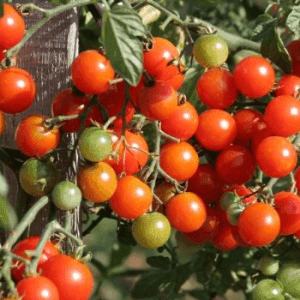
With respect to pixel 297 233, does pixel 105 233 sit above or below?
below

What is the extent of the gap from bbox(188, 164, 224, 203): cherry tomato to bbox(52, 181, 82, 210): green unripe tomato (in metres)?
0.23

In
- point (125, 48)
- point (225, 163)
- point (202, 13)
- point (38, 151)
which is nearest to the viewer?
point (125, 48)

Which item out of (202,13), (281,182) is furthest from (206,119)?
(202,13)

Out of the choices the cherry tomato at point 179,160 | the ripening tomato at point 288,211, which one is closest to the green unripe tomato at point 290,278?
the ripening tomato at point 288,211

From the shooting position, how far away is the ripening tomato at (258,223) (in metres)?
0.97

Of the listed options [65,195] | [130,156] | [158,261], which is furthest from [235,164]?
[158,261]

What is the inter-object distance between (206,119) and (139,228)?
0.60 ft

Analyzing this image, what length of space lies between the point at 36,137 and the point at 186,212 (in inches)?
9.1

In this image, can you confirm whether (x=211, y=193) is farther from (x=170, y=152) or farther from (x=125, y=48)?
(x=125, y=48)

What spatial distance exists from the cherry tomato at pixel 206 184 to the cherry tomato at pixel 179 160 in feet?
0.10

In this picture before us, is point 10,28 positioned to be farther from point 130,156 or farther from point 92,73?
point 130,156

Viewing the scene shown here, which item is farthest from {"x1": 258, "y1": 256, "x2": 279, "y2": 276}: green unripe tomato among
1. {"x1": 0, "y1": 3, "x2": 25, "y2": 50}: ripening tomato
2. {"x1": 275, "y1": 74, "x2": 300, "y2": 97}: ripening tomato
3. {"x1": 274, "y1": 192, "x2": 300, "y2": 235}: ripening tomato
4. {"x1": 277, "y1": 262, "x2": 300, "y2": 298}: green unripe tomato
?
{"x1": 0, "y1": 3, "x2": 25, "y2": 50}: ripening tomato

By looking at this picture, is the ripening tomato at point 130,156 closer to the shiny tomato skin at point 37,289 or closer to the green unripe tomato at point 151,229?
the green unripe tomato at point 151,229

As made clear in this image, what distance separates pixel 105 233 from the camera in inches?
71.4
